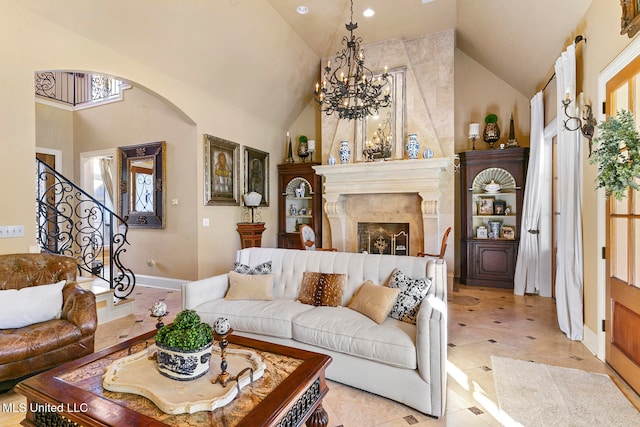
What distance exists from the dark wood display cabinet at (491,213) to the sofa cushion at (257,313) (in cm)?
387

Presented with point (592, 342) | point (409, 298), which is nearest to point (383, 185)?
point (409, 298)

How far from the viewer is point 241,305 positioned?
2875mm

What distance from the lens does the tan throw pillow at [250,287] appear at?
9.91ft

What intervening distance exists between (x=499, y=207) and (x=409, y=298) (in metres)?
3.92

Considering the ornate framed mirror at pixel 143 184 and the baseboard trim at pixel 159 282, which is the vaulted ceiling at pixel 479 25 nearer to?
the ornate framed mirror at pixel 143 184

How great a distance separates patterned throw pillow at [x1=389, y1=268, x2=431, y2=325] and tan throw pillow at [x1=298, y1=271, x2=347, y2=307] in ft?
1.68

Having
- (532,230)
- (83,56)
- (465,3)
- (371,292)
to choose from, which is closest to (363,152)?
(465,3)

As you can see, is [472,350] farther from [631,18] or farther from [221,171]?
[221,171]

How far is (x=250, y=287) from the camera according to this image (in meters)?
3.05

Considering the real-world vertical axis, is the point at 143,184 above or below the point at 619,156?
above

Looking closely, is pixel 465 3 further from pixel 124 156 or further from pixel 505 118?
pixel 124 156

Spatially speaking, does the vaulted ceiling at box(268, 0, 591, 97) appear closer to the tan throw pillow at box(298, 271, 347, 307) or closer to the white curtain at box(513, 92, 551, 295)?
the white curtain at box(513, 92, 551, 295)

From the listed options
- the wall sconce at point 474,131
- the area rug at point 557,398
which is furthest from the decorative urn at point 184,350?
the wall sconce at point 474,131

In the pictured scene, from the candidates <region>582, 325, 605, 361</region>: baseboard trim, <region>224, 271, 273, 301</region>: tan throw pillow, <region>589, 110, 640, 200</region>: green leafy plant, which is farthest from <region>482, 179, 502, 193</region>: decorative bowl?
<region>224, 271, 273, 301</region>: tan throw pillow
